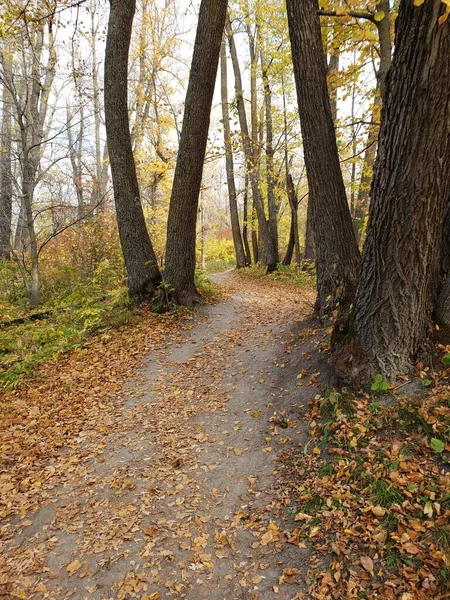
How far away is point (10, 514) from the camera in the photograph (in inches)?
134

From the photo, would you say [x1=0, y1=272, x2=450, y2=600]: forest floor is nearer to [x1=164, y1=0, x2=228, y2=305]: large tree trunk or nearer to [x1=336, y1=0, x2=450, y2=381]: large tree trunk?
[x1=336, y1=0, x2=450, y2=381]: large tree trunk

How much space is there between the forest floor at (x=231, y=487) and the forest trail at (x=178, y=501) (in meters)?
0.01

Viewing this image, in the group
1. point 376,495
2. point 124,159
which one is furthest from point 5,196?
point 376,495

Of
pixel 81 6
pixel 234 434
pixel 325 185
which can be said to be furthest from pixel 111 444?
pixel 81 6

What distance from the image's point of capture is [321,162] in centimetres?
492

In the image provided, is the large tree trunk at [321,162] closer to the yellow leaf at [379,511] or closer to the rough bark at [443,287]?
the rough bark at [443,287]

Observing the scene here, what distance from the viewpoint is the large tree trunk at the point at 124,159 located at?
23.6 ft

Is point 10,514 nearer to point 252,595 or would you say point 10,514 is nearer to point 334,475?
point 252,595

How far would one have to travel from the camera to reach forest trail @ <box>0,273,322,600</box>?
2652 mm

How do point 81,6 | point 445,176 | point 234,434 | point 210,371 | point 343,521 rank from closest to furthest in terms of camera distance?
point 343,521 < point 445,176 < point 234,434 < point 210,371 < point 81,6

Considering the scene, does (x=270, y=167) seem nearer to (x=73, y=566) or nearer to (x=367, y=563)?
(x=367, y=563)

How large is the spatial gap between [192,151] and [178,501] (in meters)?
6.48

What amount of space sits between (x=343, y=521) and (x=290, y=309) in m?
5.39

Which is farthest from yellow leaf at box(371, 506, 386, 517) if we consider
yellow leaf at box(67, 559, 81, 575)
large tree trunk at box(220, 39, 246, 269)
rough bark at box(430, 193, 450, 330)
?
large tree trunk at box(220, 39, 246, 269)
